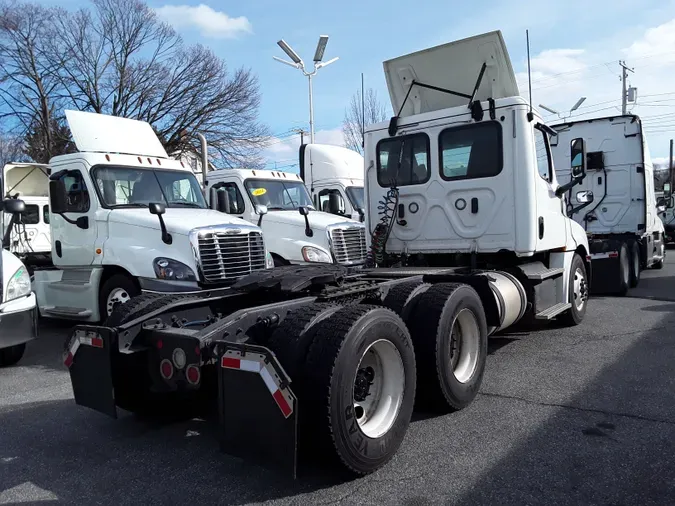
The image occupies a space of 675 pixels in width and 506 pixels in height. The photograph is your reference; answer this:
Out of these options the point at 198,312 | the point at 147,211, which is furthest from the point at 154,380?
the point at 147,211

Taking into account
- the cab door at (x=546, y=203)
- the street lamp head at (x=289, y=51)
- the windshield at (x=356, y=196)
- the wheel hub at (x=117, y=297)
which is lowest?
the wheel hub at (x=117, y=297)

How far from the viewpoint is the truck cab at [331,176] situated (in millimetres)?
12914

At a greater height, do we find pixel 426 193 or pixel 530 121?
pixel 530 121

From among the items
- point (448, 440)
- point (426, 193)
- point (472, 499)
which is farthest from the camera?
point (426, 193)

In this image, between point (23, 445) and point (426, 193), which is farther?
point (426, 193)

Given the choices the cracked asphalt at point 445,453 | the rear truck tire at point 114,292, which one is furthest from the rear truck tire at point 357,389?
the rear truck tire at point 114,292

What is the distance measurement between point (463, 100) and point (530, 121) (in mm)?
990

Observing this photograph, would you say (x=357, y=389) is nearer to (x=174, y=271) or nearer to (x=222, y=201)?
(x=174, y=271)

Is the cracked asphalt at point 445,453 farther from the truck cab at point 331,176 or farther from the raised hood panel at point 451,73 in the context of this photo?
the truck cab at point 331,176

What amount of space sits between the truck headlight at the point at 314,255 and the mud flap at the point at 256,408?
6.48m

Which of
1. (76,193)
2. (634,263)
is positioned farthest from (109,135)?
(634,263)

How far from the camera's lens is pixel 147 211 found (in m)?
7.84

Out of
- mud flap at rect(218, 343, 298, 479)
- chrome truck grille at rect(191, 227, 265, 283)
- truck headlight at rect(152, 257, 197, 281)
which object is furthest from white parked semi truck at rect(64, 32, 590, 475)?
truck headlight at rect(152, 257, 197, 281)

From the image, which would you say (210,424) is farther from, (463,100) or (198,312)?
(463,100)
